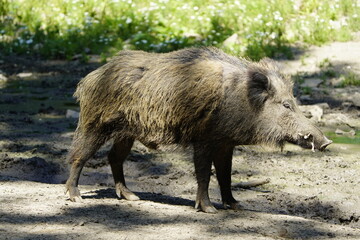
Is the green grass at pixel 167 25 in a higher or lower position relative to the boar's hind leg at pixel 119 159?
higher

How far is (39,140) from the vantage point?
9.36 metres

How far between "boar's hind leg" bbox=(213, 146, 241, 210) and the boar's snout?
75cm

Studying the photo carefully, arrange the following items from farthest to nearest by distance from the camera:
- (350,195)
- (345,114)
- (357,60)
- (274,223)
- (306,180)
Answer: (357,60) < (345,114) < (306,180) < (350,195) < (274,223)

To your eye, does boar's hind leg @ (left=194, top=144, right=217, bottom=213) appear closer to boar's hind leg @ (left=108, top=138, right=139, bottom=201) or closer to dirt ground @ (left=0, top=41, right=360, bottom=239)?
dirt ground @ (left=0, top=41, right=360, bottom=239)

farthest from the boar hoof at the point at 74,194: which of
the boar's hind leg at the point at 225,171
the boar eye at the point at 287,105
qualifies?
the boar eye at the point at 287,105

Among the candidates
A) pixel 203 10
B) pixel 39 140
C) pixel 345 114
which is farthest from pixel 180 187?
pixel 203 10

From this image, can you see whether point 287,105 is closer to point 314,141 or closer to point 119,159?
point 314,141

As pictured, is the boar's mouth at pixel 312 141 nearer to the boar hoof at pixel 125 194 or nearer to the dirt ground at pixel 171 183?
the dirt ground at pixel 171 183

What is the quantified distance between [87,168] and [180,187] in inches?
52.9

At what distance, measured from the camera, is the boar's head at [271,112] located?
20.6 feet

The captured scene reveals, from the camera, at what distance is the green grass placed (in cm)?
1382

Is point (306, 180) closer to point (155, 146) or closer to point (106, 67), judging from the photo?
point (155, 146)

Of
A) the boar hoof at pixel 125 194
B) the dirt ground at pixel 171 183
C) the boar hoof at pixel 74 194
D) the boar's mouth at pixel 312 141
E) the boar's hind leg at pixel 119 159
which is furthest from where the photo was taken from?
the boar's hind leg at pixel 119 159

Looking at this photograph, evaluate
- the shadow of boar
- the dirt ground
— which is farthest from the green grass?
the shadow of boar
